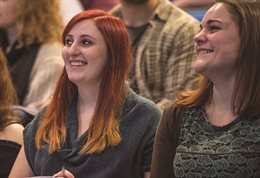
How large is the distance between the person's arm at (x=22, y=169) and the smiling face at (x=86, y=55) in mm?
292

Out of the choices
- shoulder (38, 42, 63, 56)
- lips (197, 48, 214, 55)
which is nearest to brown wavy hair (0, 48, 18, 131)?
shoulder (38, 42, 63, 56)

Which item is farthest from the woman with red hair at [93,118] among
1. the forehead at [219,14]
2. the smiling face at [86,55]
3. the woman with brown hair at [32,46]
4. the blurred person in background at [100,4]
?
the blurred person in background at [100,4]

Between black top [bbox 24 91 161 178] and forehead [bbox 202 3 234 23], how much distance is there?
0.37 meters

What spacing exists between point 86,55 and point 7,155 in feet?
1.47

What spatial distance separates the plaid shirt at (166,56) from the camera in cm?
275

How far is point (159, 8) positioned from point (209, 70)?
990 millimetres

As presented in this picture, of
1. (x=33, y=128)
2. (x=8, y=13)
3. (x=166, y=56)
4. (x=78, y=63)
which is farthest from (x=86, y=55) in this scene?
(x=8, y=13)

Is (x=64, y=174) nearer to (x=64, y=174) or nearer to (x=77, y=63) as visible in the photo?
Answer: (x=64, y=174)

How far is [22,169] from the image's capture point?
231 centimetres

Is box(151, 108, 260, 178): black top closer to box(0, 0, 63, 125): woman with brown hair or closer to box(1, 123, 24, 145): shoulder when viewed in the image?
box(1, 123, 24, 145): shoulder

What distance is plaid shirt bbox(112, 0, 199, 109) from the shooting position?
9.04ft

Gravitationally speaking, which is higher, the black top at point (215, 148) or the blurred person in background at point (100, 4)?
the black top at point (215, 148)

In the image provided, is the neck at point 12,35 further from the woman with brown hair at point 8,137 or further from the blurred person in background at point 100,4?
the woman with brown hair at point 8,137

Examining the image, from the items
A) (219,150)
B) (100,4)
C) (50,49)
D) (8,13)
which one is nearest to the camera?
(219,150)
